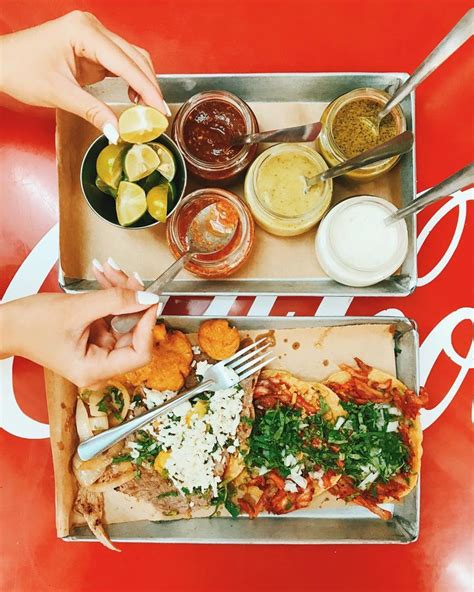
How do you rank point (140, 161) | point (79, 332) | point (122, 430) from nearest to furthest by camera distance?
point (79, 332) → point (140, 161) → point (122, 430)

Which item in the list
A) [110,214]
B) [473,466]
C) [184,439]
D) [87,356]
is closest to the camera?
[87,356]

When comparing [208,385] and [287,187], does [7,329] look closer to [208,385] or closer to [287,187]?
[208,385]

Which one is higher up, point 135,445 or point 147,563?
point 135,445

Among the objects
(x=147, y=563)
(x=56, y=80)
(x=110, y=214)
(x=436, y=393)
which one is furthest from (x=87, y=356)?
(x=436, y=393)

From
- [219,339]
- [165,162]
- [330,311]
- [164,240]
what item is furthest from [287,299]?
[165,162]

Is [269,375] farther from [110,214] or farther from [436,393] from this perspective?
[110,214]

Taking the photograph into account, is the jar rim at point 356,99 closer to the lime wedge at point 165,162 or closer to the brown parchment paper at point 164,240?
the brown parchment paper at point 164,240
